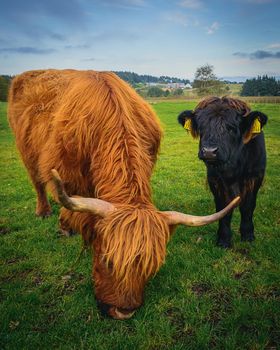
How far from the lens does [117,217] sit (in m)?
3.04

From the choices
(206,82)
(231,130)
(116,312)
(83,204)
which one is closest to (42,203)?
(116,312)

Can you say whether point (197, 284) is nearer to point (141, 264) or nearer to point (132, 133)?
point (141, 264)

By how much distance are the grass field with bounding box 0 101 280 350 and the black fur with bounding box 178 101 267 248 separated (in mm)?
581

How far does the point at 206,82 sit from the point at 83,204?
65.8 meters

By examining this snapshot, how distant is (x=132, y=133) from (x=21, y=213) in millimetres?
4380

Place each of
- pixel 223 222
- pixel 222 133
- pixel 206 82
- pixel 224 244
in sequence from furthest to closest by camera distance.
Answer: pixel 206 82, pixel 224 244, pixel 223 222, pixel 222 133

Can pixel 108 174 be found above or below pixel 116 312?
above

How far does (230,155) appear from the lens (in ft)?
14.7

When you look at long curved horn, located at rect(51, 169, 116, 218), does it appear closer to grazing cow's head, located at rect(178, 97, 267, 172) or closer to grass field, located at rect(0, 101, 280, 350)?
grass field, located at rect(0, 101, 280, 350)

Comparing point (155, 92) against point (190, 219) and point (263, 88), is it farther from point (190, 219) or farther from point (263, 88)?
point (190, 219)

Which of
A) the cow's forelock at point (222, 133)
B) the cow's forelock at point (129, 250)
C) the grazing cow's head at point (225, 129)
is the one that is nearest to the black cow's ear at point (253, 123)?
the grazing cow's head at point (225, 129)

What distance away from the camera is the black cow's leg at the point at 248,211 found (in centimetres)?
504

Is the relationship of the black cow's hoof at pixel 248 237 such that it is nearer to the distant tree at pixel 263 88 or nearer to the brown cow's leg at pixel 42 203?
the brown cow's leg at pixel 42 203

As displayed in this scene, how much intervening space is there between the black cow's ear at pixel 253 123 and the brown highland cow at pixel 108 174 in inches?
49.4
